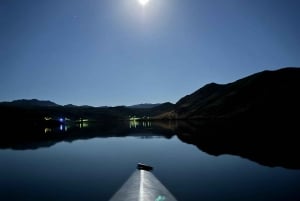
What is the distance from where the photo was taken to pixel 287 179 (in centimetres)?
2742

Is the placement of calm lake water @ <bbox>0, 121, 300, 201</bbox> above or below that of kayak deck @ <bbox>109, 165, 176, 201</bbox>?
below

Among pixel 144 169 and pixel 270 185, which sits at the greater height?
pixel 144 169

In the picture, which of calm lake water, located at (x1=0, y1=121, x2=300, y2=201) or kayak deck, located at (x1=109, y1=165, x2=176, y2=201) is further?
calm lake water, located at (x1=0, y1=121, x2=300, y2=201)

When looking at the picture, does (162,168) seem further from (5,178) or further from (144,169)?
(5,178)

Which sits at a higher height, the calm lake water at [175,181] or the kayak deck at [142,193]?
the kayak deck at [142,193]

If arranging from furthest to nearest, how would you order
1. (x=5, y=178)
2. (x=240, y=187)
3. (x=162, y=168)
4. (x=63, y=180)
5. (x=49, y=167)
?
(x=49, y=167), (x=162, y=168), (x=5, y=178), (x=63, y=180), (x=240, y=187)

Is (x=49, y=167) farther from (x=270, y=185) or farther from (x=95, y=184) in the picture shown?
(x=270, y=185)

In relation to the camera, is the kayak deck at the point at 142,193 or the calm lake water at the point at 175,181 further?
the calm lake water at the point at 175,181

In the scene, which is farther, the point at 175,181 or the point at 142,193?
the point at 175,181

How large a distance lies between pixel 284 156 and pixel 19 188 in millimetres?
36332

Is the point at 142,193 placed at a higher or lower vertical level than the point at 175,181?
higher

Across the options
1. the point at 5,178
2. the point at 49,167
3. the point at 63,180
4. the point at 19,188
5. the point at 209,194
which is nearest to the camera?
the point at 209,194

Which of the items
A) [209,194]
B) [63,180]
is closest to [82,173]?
[63,180]

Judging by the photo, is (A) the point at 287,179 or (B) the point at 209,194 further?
(A) the point at 287,179
